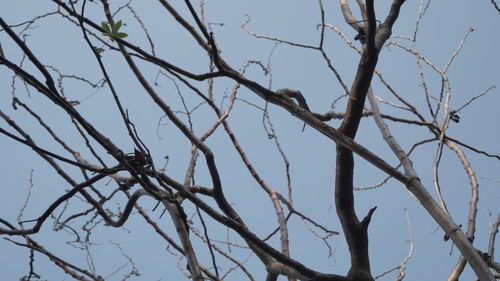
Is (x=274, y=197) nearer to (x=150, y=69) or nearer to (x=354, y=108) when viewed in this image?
(x=354, y=108)

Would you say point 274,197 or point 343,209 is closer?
point 343,209

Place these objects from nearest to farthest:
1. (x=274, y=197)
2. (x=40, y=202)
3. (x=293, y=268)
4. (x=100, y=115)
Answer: (x=293, y=268), (x=274, y=197), (x=100, y=115), (x=40, y=202)

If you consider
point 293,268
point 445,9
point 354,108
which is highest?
point 445,9

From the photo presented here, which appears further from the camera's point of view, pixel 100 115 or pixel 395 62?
pixel 100 115

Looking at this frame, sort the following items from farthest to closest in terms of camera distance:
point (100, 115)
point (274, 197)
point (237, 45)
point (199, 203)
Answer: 1. point (100, 115)
2. point (237, 45)
3. point (274, 197)
4. point (199, 203)

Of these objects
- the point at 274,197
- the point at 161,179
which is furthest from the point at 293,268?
the point at 274,197

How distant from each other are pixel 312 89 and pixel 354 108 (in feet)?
18.7

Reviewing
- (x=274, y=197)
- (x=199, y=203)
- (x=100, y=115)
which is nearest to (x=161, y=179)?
(x=199, y=203)

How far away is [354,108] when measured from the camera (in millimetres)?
1419

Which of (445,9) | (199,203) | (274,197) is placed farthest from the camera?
(445,9)

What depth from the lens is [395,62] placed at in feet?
22.7

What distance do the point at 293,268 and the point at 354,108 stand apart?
464 mm

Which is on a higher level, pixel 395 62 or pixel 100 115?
pixel 100 115

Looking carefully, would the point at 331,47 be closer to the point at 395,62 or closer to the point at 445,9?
the point at 395,62
